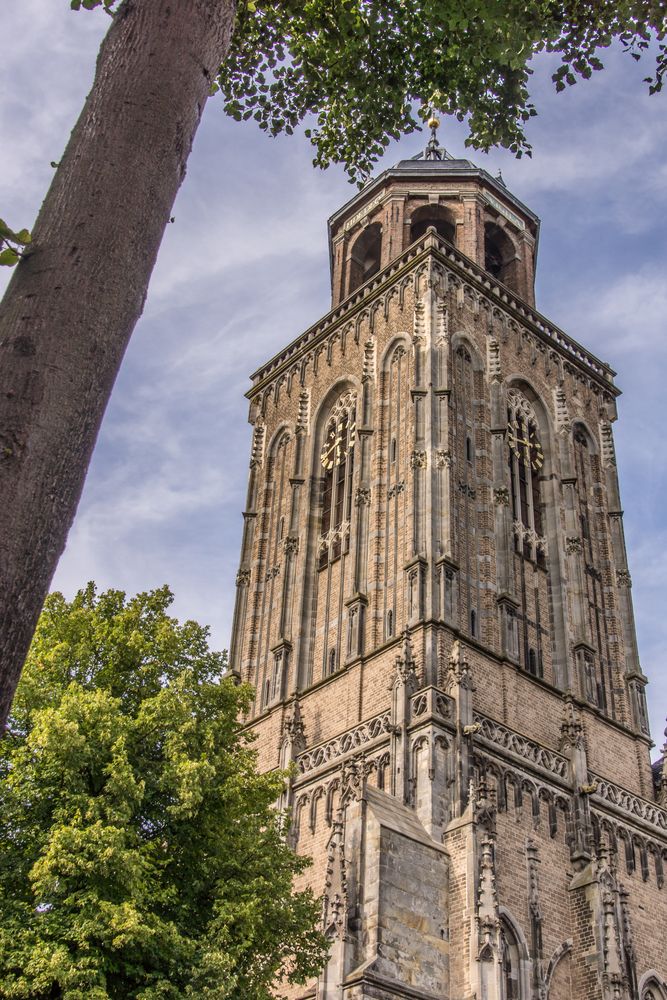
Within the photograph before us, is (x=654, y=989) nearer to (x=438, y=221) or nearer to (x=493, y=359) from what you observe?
(x=493, y=359)

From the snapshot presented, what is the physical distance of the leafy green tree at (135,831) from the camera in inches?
508

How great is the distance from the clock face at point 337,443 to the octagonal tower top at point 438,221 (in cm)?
512

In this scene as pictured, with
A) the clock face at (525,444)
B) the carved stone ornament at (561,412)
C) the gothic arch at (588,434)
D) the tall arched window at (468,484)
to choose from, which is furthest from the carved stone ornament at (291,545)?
the gothic arch at (588,434)

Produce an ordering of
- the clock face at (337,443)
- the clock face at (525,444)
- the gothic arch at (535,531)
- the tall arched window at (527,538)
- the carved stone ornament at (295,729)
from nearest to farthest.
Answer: the carved stone ornament at (295,729) → the tall arched window at (527,538) → the gothic arch at (535,531) → the clock face at (525,444) → the clock face at (337,443)

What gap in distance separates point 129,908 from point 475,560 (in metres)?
16.5

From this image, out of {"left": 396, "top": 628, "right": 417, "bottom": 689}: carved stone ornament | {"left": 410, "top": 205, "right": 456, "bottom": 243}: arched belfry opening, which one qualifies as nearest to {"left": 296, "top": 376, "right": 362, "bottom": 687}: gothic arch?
{"left": 396, "top": 628, "right": 417, "bottom": 689}: carved stone ornament

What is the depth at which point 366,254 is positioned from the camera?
38.8 metres

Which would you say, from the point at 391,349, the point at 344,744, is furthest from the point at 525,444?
the point at 344,744

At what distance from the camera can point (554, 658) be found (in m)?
28.3

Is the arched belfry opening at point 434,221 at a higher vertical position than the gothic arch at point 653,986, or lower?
higher

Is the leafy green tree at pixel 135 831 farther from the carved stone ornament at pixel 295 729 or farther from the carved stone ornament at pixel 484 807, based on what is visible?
the carved stone ornament at pixel 295 729

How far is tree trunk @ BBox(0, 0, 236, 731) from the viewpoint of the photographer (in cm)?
472

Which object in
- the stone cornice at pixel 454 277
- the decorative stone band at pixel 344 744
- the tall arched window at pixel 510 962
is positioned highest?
the stone cornice at pixel 454 277

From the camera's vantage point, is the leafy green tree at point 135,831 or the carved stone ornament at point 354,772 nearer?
the leafy green tree at point 135,831
